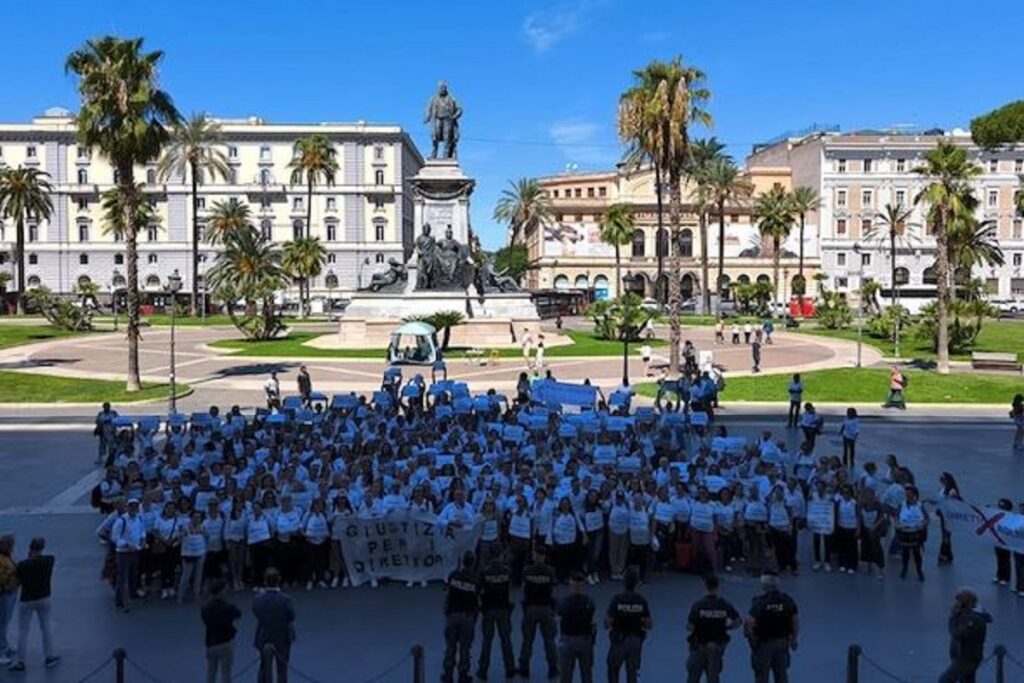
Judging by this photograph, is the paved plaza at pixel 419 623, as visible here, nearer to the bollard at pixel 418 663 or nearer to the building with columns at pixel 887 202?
the bollard at pixel 418 663

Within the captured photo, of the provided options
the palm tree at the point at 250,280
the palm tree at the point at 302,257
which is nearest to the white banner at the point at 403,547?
the palm tree at the point at 250,280

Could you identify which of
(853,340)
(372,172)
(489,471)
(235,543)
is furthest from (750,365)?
(372,172)

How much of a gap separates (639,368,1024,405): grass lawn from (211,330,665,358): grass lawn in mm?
12132

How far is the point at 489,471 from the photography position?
1489cm

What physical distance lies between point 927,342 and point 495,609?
51401 millimetres

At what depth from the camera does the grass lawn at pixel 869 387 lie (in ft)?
111

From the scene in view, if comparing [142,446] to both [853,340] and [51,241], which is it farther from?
[51,241]

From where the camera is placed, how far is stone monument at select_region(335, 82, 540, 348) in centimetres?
5244

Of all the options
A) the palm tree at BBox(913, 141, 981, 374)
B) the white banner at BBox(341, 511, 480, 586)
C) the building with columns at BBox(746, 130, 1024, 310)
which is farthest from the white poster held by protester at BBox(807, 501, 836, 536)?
the building with columns at BBox(746, 130, 1024, 310)

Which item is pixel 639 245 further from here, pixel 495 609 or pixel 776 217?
pixel 495 609

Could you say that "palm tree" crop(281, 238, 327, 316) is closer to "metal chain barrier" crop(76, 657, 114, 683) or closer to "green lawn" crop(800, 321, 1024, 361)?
"green lawn" crop(800, 321, 1024, 361)

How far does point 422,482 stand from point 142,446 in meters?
8.00

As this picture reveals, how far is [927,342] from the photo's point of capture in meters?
55.1

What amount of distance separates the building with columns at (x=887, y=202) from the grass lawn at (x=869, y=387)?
70.6 m
